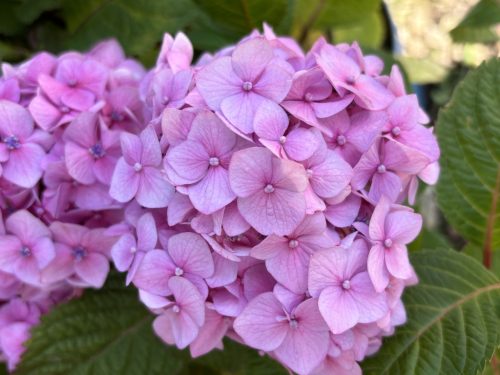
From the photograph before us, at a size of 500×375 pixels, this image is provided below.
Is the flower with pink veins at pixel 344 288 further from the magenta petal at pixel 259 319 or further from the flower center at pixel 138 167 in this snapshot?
the flower center at pixel 138 167

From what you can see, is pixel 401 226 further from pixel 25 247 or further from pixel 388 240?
pixel 25 247

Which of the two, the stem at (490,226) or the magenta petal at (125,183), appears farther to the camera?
the stem at (490,226)

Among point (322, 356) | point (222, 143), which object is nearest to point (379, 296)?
point (322, 356)

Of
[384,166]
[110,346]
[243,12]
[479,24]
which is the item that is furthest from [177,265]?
[479,24]

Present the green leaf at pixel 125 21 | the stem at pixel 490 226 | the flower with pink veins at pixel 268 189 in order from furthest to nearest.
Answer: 1. the green leaf at pixel 125 21
2. the stem at pixel 490 226
3. the flower with pink veins at pixel 268 189

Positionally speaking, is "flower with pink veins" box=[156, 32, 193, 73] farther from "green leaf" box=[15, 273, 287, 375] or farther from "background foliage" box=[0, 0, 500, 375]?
"green leaf" box=[15, 273, 287, 375]

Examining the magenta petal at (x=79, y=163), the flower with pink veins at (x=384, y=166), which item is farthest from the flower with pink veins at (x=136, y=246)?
the flower with pink veins at (x=384, y=166)
